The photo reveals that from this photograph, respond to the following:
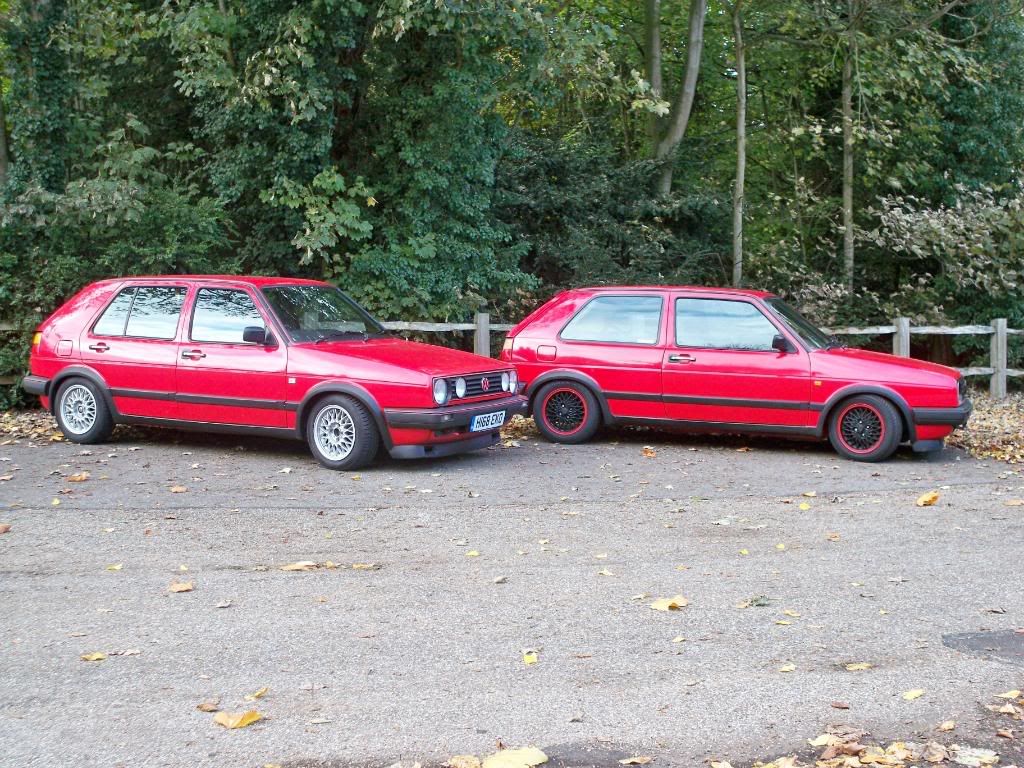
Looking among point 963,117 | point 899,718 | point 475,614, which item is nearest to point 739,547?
point 475,614

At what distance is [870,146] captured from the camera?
20797 mm

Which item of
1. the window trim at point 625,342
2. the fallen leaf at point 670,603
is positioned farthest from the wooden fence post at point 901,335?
the fallen leaf at point 670,603

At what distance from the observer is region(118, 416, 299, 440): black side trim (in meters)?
11.0

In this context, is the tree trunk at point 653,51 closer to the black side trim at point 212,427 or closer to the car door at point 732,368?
the car door at point 732,368

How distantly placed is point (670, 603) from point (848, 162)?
16.7 meters

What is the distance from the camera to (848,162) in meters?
21.3

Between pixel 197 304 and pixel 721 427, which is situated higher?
pixel 197 304

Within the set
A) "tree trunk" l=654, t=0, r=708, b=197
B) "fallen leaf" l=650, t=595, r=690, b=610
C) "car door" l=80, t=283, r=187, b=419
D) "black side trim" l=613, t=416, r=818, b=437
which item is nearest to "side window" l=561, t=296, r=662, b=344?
"black side trim" l=613, t=416, r=818, b=437

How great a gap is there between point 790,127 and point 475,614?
18.7m

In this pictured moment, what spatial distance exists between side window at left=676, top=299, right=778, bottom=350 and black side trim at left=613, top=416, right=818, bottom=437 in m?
0.78

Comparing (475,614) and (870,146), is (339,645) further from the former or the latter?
(870,146)

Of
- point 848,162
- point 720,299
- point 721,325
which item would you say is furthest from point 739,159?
point 721,325

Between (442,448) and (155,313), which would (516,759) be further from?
(155,313)

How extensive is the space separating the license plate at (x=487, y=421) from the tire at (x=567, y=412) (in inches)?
55.7
